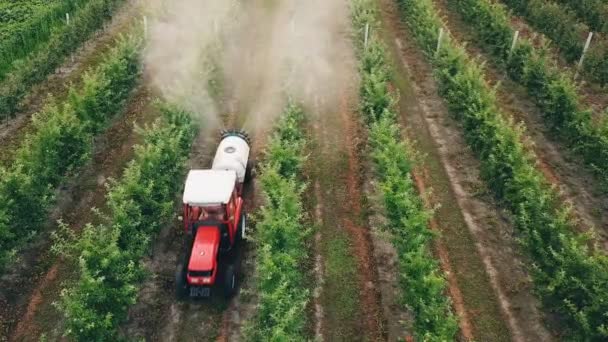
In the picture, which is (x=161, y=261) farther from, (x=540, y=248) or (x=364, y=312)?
(x=540, y=248)

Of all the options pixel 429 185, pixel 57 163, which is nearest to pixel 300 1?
pixel 429 185

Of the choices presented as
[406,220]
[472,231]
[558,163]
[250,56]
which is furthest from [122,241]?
[250,56]

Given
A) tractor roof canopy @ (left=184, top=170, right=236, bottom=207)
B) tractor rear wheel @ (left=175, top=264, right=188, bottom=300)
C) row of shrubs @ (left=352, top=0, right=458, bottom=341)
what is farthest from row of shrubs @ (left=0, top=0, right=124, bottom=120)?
row of shrubs @ (left=352, top=0, right=458, bottom=341)

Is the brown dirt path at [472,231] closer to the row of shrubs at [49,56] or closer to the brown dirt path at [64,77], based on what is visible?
the brown dirt path at [64,77]

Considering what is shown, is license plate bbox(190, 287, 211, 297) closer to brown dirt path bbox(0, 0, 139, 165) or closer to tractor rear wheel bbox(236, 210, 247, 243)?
tractor rear wheel bbox(236, 210, 247, 243)

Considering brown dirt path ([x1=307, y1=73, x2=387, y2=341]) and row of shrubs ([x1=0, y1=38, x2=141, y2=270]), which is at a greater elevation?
row of shrubs ([x1=0, y1=38, x2=141, y2=270])
